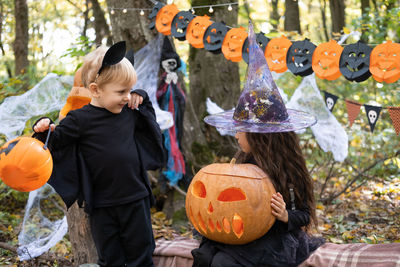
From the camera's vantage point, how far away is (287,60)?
11.9 feet

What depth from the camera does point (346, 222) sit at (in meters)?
4.90

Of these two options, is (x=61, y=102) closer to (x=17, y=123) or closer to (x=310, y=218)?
(x=17, y=123)

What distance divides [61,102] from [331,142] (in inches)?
119

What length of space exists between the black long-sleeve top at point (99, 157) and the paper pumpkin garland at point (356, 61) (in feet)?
6.16

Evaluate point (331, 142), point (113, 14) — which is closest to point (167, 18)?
point (113, 14)

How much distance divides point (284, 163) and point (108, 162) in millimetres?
1201

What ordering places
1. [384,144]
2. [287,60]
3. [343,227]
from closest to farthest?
[287,60] < [343,227] < [384,144]

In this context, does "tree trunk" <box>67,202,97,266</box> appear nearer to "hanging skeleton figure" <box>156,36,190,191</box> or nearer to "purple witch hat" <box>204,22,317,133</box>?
"purple witch hat" <box>204,22,317,133</box>

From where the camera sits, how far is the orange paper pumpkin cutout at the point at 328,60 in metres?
3.39

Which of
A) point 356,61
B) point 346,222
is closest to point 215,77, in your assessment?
point 346,222

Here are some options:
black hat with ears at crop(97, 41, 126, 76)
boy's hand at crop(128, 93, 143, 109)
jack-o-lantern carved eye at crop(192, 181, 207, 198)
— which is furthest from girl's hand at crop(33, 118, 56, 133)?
jack-o-lantern carved eye at crop(192, 181, 207, 198)

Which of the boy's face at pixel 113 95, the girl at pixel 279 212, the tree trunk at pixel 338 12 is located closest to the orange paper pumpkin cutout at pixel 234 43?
the girl at pixel 279 212

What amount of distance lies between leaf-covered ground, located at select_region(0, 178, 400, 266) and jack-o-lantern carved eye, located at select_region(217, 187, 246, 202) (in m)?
1.36

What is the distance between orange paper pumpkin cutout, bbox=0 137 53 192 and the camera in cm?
213
